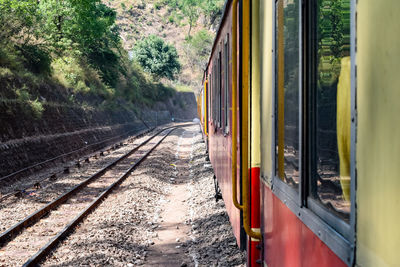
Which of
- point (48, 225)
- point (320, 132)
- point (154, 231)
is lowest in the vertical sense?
point (154, 231)

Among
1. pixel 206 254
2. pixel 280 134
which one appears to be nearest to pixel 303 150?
pixel 280 134

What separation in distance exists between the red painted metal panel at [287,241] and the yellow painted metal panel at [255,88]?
373 millimetres

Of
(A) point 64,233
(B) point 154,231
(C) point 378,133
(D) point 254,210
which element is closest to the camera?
(C) point 378,133

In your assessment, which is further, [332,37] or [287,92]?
[287,92]

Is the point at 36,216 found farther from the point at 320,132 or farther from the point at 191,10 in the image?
the point at 191,10

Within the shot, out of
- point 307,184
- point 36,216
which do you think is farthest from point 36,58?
point 307,184

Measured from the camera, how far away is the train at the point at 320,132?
1367 millimetres

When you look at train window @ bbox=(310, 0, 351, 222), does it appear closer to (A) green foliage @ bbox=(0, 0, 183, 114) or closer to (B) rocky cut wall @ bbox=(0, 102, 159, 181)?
(B) rocky cut wall @ bbox=(0, 102, 159, 181)

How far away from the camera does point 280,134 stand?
10.00 ft

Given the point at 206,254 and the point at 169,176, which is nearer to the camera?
the point at 206,254

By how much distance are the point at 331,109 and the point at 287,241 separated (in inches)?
43.7

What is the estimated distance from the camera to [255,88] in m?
4.00

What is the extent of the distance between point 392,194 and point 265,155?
231 cm

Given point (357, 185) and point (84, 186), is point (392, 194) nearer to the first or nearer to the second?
point (357, 185)
